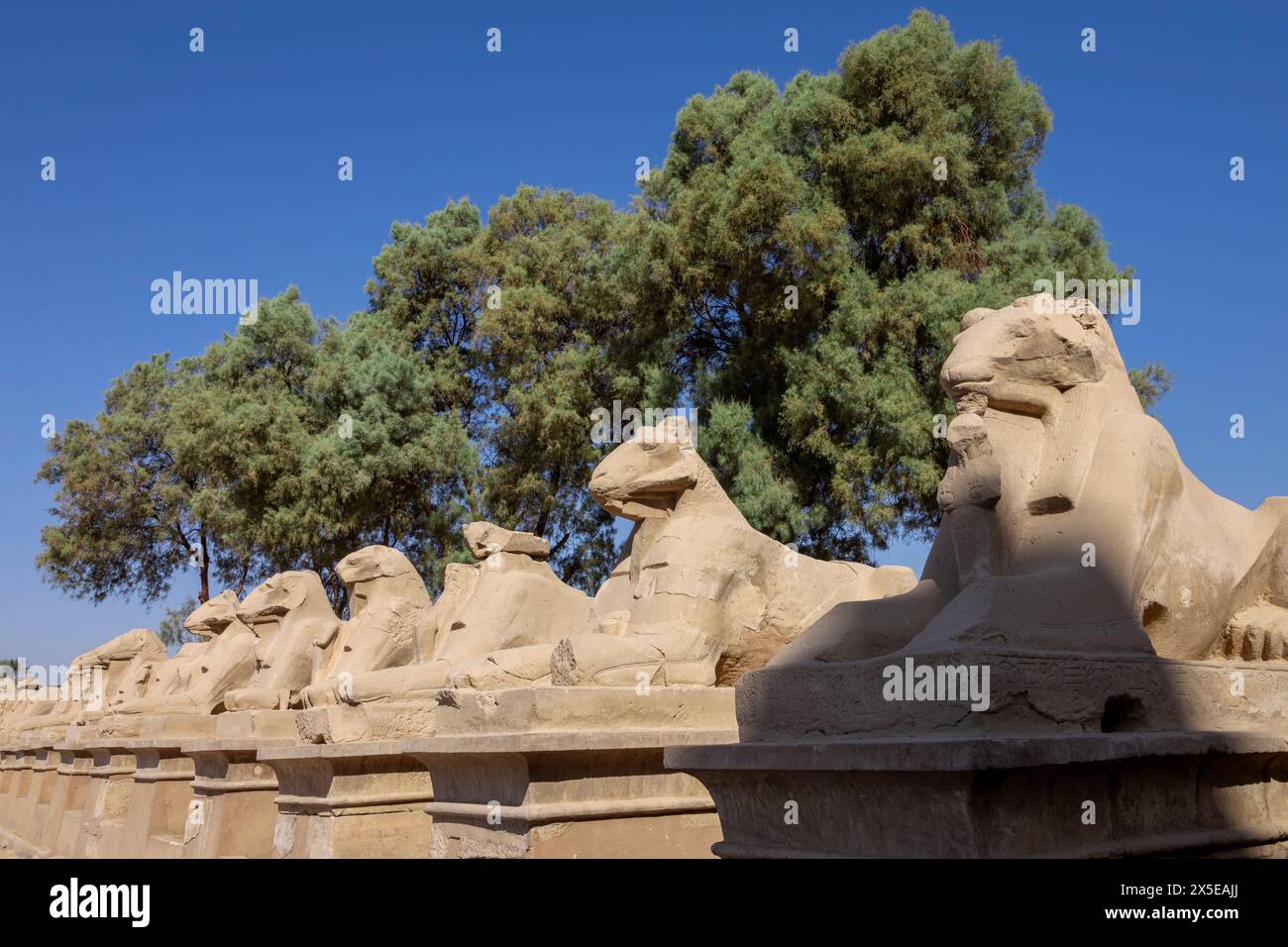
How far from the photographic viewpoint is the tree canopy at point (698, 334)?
14.0m

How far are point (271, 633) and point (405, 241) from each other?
1209 centimetres

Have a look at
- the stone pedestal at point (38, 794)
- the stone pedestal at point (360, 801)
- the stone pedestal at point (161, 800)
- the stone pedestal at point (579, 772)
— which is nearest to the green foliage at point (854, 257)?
the stone pedestal at point (161, 800)

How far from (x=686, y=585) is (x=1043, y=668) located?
8.71 feet

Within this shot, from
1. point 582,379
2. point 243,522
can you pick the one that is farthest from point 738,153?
point 243,522

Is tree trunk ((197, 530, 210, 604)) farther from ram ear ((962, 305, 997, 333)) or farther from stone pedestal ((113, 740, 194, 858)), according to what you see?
ram ear ((962, 305, 997, 333))

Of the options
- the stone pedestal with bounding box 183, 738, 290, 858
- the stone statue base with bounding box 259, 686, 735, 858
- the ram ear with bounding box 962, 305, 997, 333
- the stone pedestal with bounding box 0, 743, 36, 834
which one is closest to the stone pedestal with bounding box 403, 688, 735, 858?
the stone statue base with bounding box 259, 686, 735, 858

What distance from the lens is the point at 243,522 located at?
18953 millimetres

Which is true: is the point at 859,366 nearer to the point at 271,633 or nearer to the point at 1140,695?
the point at 271,633

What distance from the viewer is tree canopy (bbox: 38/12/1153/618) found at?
46.0 ft

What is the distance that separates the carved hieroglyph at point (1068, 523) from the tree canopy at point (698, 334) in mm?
8905

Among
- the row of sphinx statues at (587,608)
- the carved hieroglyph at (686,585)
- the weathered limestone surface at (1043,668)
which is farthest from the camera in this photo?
the row of sphinx statues at (587,608)

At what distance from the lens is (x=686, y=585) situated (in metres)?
5.94

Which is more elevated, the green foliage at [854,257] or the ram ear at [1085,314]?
the green foliage at [854,257]

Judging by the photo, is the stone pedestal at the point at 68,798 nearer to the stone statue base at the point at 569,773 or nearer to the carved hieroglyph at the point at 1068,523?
the stone statue base at the point at 569,773
